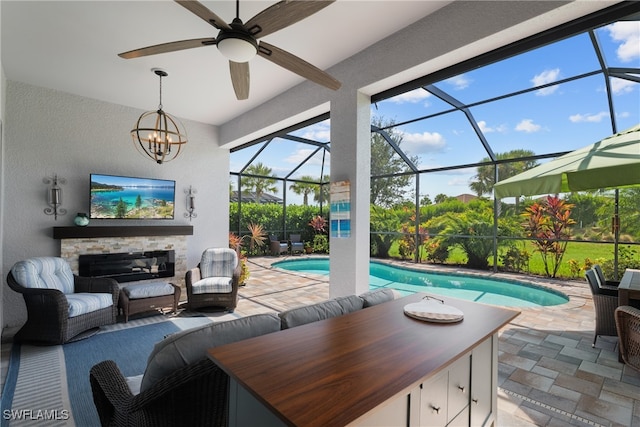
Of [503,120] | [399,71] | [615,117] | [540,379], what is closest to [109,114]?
[399,71]

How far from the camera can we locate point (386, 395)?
0.99 meters

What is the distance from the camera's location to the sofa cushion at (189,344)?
138 centimetres

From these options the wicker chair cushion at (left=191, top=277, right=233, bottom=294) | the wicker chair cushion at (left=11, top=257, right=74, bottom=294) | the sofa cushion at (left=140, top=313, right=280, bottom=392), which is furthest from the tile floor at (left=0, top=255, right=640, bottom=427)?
the sofa cushion at (left=140, top=313, right=280, bottom=392)

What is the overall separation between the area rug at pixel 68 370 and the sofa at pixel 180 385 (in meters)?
1.10

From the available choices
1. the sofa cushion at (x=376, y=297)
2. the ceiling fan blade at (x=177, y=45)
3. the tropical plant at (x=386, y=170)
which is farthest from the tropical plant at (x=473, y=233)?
the ceiling fan blade at (x=177, y=45)

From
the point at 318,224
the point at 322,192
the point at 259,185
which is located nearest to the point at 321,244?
the point at 318,224

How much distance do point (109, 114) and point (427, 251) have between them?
30.5ft

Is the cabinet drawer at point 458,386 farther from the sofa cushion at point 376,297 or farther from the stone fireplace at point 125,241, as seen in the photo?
the stone fireplace at point 125,241

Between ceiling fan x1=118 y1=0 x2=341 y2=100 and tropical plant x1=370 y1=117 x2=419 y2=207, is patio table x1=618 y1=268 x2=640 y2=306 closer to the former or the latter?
ceiling fan x1=118 y1=0 x2=341 y2=100

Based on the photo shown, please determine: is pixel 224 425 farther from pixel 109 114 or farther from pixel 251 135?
pixel 109 114

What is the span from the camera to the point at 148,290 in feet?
15.0

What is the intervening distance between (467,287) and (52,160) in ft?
27.6

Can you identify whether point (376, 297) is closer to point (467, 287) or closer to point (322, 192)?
point (467, 287)

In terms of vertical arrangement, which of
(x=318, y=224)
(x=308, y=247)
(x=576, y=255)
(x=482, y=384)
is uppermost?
(x=318, y=224)
